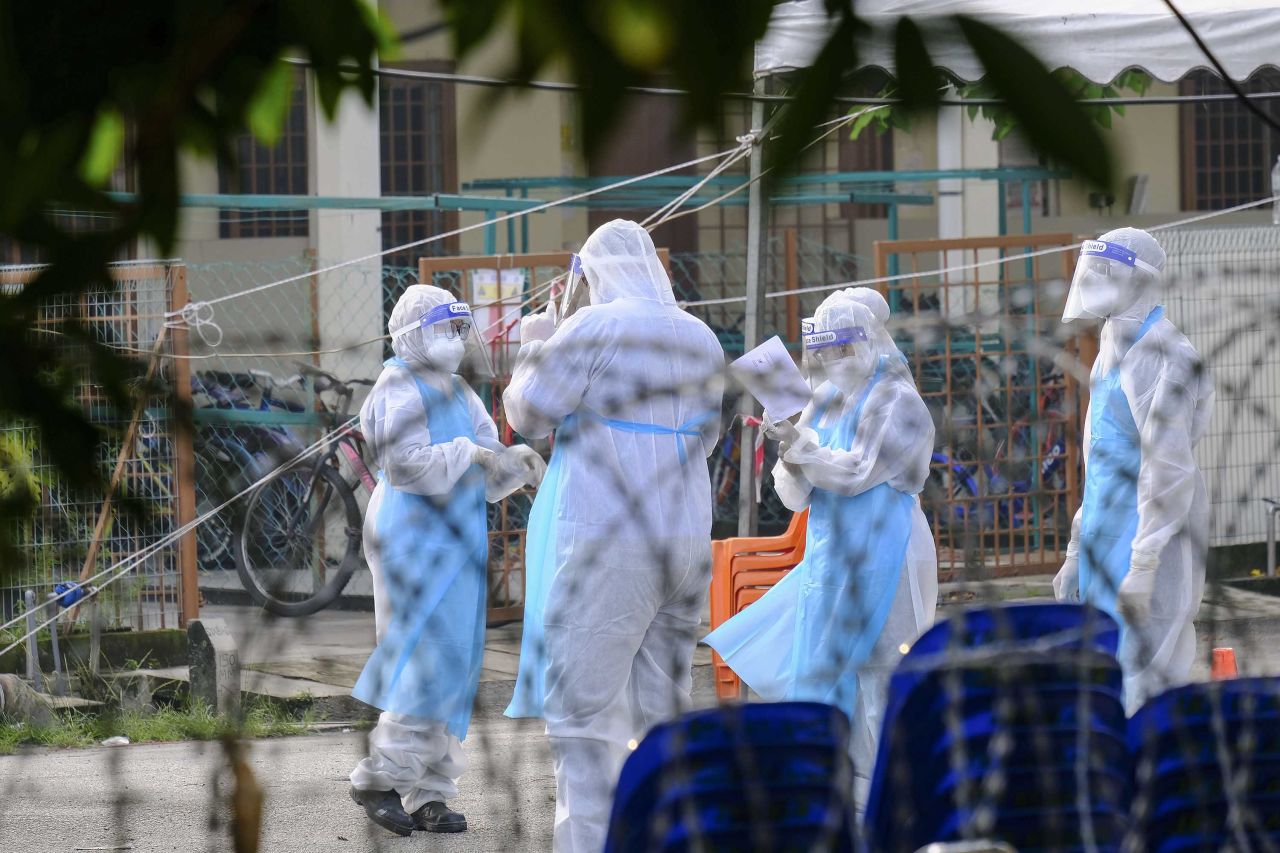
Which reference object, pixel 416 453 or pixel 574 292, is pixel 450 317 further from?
pixel 416 453

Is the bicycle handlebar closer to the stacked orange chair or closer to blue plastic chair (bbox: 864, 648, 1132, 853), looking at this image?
blue plastic chair (bbox: 864, 648, 1132, 853)

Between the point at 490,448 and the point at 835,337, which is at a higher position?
the point at 835,337

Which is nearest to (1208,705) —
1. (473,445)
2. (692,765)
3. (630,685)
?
(692,765)

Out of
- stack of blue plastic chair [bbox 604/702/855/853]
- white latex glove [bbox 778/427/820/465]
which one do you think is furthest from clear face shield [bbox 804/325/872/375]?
stack of blue plastic chair [bbox 604/702/855/853]

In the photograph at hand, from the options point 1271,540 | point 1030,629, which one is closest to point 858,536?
point 1030,629

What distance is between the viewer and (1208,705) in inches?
94.8

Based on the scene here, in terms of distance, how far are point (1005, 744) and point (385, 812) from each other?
11.4 ft

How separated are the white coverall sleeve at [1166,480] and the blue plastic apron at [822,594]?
0.69m

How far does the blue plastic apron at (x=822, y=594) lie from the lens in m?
5.01

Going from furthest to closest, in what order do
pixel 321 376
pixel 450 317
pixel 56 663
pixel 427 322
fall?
pixel 56 663 → pixel 450 317 → pixel 427 322 → pixel 321 376

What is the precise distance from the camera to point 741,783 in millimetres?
2168

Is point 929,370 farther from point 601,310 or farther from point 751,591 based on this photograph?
point 601,310

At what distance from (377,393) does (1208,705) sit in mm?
2646

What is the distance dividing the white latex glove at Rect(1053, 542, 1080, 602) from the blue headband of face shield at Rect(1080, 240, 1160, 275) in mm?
1116
